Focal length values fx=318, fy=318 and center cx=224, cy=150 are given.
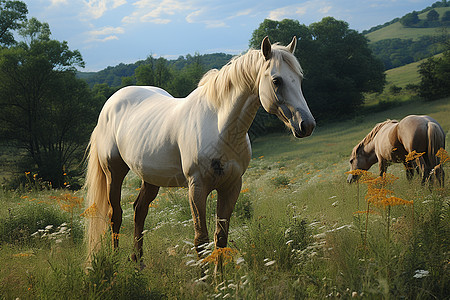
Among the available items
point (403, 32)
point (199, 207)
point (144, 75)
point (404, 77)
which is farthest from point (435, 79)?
point (403, 32)

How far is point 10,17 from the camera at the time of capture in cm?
2584

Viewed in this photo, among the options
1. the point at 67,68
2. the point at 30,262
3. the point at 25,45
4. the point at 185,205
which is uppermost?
the point at 25,45

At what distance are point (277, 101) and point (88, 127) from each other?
2576 centimetres

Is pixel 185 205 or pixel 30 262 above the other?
pixel 30 262

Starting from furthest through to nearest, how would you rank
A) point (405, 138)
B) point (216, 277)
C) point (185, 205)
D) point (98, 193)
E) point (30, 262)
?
point (405, 138), point (185, 205), point (98, 193), point (30, 262), point (216, 277)

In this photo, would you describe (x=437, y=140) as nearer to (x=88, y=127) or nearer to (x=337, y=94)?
(x=88, y=127)

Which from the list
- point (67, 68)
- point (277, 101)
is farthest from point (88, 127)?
point (277, 101)

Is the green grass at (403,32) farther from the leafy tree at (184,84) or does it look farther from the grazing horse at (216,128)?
the grazing horse at (216,128)

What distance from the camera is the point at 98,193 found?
4.12 meters

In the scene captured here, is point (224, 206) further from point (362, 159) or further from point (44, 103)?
point (44, 103)

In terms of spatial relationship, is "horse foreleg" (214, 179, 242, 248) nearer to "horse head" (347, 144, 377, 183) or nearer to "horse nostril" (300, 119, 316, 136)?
"horse nostril" (300, 119, 316, 136)

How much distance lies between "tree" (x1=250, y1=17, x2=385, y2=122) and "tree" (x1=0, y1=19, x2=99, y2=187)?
67.6 ft

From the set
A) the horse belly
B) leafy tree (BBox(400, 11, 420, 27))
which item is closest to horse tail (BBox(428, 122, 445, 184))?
the horse belly

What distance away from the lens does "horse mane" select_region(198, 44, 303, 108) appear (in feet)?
8.05
